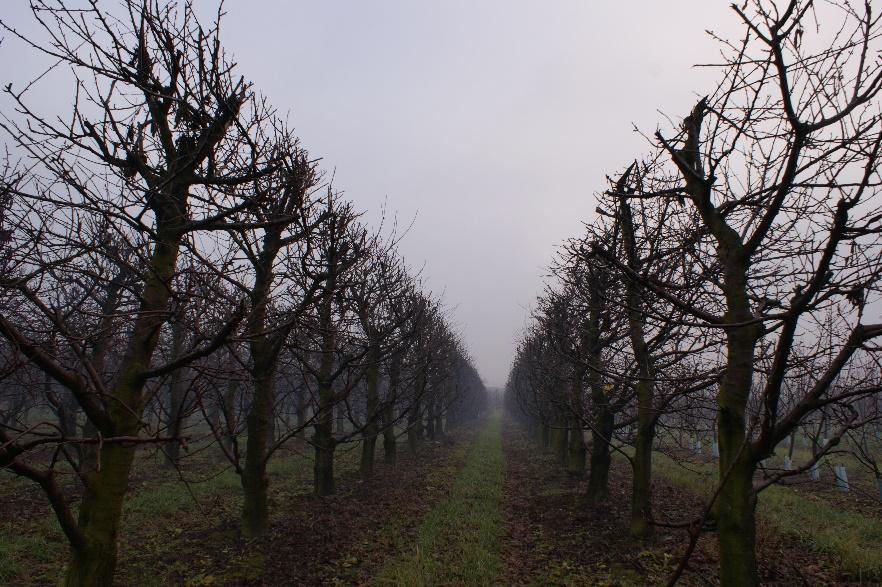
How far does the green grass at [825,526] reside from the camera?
7.23 meters

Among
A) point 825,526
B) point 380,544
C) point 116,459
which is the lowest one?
point 380,544

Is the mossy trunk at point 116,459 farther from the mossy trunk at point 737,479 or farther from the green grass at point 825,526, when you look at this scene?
the green grass at point 825,526

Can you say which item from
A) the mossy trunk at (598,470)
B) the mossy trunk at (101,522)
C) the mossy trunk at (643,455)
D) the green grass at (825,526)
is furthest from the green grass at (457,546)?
the mossy trunk at (101,522)

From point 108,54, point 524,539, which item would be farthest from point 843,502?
point 108,54

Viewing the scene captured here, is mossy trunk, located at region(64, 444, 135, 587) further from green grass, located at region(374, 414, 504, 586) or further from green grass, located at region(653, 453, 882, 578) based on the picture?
green grass, located at region(653, 453, 882, 578)

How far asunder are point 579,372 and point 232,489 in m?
9.90

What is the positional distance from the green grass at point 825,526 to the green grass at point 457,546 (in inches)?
139

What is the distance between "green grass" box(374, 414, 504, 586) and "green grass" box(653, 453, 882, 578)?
353 cm

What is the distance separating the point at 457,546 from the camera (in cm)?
866

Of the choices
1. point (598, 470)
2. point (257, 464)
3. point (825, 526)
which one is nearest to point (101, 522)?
point (257, 464)

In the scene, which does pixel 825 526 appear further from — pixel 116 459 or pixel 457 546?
pixel 116 459

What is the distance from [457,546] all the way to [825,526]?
289 inches

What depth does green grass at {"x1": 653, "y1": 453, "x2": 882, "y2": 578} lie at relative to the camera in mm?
7234

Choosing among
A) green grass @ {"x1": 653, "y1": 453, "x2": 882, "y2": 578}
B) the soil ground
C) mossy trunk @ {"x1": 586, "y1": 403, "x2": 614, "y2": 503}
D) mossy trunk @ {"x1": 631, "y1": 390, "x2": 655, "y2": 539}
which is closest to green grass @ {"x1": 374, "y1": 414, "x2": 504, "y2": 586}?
the soil ground
